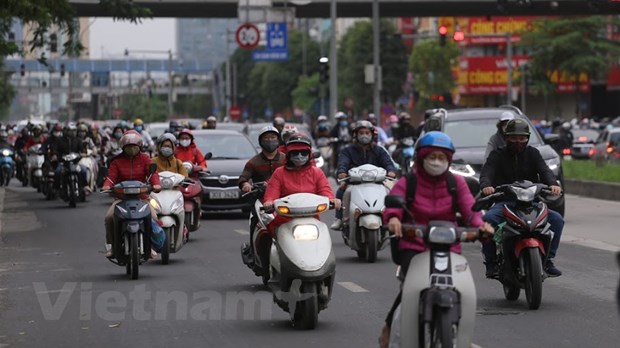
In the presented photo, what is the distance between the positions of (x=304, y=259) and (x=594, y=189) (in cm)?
2054

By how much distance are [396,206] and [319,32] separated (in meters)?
164

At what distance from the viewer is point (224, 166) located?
27266 mm

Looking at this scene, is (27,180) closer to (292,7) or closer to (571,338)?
(292,7)

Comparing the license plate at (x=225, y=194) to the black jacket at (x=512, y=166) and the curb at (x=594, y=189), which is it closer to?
the curb at (x=594, y=189)

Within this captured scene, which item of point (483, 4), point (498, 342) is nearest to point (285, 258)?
point (498, 342)

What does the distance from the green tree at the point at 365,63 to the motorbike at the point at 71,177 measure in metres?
68.5

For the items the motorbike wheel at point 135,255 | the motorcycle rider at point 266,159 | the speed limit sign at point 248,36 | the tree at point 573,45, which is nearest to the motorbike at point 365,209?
the motorcycle rider at point 266,159

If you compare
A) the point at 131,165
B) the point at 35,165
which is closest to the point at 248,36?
the point at 35,165

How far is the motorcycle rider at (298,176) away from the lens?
12.9m

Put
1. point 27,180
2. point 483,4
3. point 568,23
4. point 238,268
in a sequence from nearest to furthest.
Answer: point 238,268, point 27,180, point 483,4, point 568,23

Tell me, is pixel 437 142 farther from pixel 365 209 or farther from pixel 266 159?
pixel 365 209

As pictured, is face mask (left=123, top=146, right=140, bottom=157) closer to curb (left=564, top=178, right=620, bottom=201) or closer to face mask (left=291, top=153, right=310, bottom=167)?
face mask (left=291, top=153, right=310, bottom=167)

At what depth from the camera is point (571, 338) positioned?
1145 cm

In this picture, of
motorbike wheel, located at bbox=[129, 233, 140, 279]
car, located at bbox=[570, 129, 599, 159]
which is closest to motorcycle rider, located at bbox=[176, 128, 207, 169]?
motorbike wheel, located at bbox=[129, 233, 140, 279]
